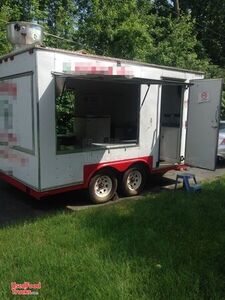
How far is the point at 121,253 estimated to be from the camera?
404cm

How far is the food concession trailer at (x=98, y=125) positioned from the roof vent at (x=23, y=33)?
429mm

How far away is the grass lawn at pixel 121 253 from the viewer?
335cm

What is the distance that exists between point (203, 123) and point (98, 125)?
7.94 ft

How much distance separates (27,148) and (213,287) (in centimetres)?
369

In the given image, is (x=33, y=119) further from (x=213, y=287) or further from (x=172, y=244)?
(x=213, y=287)

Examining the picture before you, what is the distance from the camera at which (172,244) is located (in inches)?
171

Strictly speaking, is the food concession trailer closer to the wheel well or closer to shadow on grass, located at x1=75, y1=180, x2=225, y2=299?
the wheel well

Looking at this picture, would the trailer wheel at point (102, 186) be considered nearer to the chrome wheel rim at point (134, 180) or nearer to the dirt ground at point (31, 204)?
the dirt ground at point (31, 204)

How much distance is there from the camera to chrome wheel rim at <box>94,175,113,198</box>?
21.0 ft

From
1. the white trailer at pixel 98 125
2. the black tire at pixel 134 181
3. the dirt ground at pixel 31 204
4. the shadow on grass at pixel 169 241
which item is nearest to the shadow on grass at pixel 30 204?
the dirt ground at pixel 31 204

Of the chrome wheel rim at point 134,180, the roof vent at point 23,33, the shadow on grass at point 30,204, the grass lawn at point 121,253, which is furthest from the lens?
the chrome wheel rim at point 134,180

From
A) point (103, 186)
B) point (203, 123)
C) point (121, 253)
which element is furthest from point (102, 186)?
point (203, 123)

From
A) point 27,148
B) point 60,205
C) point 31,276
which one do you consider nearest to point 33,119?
point 27,148

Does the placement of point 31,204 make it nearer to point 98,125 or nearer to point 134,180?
point 134,180
